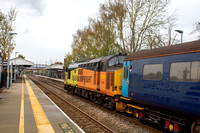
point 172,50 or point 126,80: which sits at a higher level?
point 172,50

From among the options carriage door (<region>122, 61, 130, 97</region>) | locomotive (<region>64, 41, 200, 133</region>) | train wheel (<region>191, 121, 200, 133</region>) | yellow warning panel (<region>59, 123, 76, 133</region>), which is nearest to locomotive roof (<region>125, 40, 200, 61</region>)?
locomotive (<region>64, 41, 200, 133</region>)

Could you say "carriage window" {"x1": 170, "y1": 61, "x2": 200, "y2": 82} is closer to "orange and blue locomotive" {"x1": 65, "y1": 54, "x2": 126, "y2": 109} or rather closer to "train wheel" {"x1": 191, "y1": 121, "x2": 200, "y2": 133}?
"train wheel" {"x1": 191, "y1": 121, "x2": 200, "y2": 133}

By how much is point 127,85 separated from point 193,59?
4.45m

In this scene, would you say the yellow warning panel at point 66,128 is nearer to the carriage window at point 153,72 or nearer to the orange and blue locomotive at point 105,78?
the orange and blue locomotive at point 105,78

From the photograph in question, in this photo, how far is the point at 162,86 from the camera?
26.0 ft

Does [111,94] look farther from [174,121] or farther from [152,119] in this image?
[174,121]

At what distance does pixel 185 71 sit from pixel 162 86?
1.27 metres

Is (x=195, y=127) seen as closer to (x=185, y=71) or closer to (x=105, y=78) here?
(x=185, y=71)

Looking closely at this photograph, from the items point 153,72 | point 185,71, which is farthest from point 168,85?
point 153,72

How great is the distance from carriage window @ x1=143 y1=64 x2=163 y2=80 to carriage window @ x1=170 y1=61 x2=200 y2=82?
0.66 metres

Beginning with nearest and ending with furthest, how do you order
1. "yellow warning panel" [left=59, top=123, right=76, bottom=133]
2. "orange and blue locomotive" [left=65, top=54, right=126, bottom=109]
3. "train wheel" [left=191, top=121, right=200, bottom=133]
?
"train wheel" [left=191, top=121, right=200, bottom=133] < "yellow warning panel" [left=59, top=123, right=76, bottom=133] < "orange and blue locomotive" [left=65, top=54, right=126, bottom=109]

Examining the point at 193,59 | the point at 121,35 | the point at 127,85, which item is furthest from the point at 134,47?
the point at 193,59

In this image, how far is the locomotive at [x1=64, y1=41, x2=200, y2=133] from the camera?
670 cm

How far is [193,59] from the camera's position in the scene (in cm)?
673
